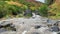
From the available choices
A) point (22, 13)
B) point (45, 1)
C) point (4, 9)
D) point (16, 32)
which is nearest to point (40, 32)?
point (16, 32)

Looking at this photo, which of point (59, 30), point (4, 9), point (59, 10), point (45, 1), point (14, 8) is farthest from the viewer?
point (45, 1)

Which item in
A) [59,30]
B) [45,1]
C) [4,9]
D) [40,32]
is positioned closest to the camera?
[40,32]

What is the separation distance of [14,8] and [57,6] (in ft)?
14.6

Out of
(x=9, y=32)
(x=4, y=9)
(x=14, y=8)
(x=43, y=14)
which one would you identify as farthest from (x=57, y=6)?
(x=9, y=32)

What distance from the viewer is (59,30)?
12680 millimetres

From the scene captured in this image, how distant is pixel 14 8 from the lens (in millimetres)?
19203

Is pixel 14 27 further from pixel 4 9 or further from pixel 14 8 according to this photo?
pixel 14 8

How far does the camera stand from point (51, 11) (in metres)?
20.8

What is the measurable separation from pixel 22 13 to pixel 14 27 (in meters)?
6.70

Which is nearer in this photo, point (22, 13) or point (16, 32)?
point (16, 32)

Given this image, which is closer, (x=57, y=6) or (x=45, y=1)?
(x=57, y=6)

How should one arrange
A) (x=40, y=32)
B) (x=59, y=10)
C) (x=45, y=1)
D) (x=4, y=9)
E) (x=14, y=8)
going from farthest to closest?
(x=45, y=1), (x=59, y=10), (x=14, y=8), (x=4, y=9), (x=40, y=32)

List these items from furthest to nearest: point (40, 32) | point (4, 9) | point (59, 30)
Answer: point (4, 9) < point (59, 30) < point (40, 32)

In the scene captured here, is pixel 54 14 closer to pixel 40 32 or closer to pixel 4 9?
pixel 4 9
